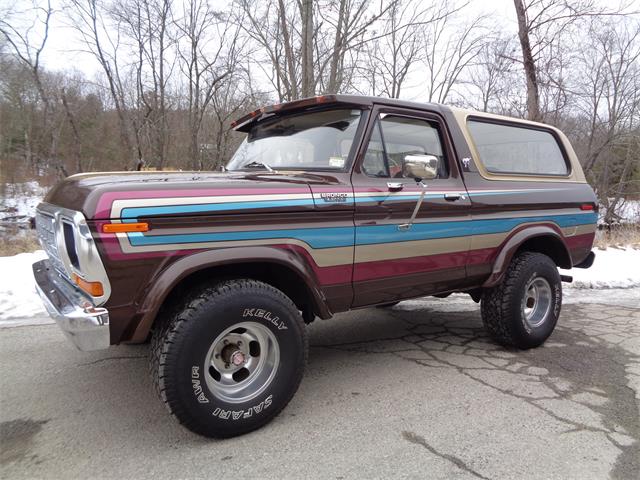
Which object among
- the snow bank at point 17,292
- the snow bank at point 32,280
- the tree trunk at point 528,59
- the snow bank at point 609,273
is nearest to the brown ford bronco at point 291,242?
the snow bank at point 32,280

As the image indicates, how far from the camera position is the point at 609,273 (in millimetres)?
7375

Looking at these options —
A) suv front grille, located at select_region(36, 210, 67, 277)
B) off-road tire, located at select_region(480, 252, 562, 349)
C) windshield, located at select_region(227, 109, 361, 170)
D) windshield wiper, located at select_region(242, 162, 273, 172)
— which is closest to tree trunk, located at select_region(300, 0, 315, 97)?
windshield, located at select_region(227, 109, 361, 170)

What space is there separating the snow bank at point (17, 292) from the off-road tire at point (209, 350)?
3377 mm

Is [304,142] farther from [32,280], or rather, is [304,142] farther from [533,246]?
[32,280]

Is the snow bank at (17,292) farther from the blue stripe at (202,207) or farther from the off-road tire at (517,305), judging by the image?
the off-road tire at (517,305)

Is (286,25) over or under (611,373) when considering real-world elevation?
over

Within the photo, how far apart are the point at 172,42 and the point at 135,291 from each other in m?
16.4

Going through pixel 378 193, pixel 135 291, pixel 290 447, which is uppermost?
pixel 378 193

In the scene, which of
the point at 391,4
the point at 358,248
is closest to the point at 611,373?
the point at 358,248

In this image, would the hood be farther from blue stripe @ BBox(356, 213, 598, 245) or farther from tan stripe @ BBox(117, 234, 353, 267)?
blue stripe @ BBox(356, 213, 598, 245)

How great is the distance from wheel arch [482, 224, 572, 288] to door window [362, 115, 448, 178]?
2.95ft

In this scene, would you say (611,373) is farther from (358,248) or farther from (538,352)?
(358,248)

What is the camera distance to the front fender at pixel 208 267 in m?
2.24

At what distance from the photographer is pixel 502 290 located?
12.7 ft
